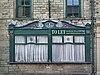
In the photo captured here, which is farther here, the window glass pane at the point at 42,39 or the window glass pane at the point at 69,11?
the window glass pane at the point at 69,11

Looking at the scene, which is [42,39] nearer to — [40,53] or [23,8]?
[40,53]

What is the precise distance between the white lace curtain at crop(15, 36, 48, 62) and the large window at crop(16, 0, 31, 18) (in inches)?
49.2

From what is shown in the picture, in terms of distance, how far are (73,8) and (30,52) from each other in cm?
334

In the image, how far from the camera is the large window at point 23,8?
1533 centimetres

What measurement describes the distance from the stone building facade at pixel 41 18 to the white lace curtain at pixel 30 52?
0.32 meters

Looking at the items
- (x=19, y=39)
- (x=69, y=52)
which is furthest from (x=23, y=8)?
(x=69, y=52)

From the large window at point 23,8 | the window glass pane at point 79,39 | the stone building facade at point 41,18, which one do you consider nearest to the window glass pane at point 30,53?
the stone building facade at point 41,18

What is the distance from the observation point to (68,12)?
1531cm

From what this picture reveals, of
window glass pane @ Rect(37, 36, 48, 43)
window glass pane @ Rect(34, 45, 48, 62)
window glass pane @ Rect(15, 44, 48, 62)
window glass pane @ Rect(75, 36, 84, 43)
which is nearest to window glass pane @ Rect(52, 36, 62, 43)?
window glass pane @ Rect(37, 36, 48, 43)

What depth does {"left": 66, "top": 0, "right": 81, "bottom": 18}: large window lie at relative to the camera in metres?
15.3

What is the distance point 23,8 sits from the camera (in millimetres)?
15383

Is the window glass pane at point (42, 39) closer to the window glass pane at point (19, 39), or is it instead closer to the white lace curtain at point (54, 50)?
the white lace curtain at point (54, 50)

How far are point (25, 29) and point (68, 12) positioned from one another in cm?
251

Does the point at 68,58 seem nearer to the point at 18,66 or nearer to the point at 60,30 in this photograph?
the point at 60,30
